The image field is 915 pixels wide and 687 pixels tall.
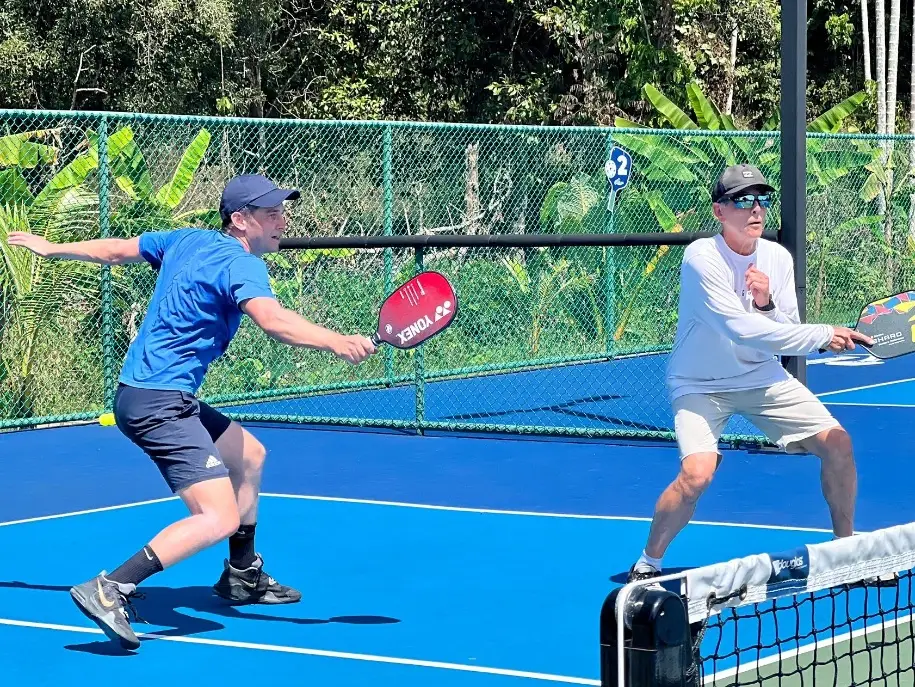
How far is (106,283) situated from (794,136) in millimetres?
5882

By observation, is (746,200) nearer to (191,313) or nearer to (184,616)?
(191,313)

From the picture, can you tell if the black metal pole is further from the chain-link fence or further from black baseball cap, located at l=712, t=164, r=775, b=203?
black baseball cap, located at l=712, t=164, r=775, b=203

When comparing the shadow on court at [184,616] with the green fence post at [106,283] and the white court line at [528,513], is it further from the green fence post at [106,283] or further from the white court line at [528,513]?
the green fence post at [106,283]

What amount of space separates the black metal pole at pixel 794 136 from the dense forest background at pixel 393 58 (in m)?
14.2

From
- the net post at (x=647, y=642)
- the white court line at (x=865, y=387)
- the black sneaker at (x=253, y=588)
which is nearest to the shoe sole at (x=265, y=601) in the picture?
the black sneaker at (x=253, y=588)

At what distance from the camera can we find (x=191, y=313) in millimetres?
6355

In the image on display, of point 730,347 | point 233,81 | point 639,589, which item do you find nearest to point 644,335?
point 730,347

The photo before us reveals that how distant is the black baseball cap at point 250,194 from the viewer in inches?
255

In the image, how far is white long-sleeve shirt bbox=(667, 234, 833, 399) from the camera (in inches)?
257

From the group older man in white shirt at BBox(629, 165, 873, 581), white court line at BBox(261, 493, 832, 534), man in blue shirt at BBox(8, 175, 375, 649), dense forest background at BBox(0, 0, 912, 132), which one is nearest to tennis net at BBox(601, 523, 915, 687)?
older man in white shirt at BBox(629, 165, 873, 581)

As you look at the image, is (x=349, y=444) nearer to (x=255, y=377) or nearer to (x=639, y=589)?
(x=255, y=377)

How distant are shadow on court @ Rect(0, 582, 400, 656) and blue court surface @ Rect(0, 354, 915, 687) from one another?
0.06ft

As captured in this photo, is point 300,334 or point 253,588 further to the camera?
point 253,588

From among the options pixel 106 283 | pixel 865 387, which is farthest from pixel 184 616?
pixel 865 387
